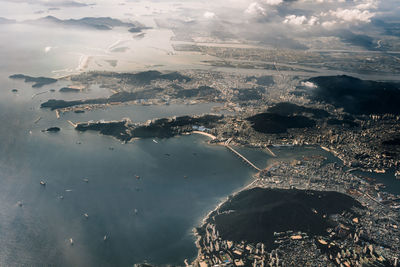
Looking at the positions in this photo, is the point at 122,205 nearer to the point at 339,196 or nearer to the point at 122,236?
the point at 122,236

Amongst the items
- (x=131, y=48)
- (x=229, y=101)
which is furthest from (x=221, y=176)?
(x=131, y=48)

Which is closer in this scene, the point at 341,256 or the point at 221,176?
the point at 341,256

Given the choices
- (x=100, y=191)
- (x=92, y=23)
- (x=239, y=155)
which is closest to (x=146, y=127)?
(x=239, y=155)

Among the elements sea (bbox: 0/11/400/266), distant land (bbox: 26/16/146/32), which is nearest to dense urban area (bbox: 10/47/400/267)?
sea (bbox: 0/11/400/266)

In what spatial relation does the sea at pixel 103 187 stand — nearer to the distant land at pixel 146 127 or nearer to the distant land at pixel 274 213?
the distant land at pixel 146 127

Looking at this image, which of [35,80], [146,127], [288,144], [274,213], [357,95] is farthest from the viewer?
[35,80]

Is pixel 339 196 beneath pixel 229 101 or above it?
beneath

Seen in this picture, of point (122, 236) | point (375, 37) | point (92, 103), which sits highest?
point (375, 37)

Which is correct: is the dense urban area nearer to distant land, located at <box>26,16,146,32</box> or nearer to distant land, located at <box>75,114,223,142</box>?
distant land, located at <box>75,114,223,142</box>

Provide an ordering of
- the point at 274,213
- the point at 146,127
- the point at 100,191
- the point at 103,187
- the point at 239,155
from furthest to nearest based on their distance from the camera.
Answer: the point at 146,127
the point at 239,155
the point at 103,187
the point at 100,191
the point at 274,213

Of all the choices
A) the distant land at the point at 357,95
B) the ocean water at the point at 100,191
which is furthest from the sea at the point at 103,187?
the distant land at the point at 357,95

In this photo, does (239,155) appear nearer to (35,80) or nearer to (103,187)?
(103,187)
